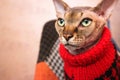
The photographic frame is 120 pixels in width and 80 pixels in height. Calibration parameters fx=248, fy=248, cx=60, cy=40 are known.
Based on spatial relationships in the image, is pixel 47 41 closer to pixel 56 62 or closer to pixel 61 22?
pixel 56 62

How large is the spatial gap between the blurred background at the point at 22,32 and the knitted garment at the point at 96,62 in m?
0.51

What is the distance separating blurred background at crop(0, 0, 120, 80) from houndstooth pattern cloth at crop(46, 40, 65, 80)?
317 millimetres

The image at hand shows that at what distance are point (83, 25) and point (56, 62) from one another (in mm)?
320

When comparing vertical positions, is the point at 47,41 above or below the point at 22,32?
above

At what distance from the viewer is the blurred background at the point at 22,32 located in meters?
1.28

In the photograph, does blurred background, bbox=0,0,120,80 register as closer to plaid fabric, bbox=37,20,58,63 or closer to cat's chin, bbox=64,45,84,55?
plaid fabric, bbox=37,20,58,63

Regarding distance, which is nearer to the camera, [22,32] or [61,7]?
[61,7]

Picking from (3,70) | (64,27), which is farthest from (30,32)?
(64,27)

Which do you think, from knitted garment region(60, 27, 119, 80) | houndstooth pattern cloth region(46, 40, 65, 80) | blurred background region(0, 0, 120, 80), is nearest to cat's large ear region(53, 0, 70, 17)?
knitted garment region(60, 27, 119, 80)

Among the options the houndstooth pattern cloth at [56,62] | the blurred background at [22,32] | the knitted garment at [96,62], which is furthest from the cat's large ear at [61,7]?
the blurred background at [22,32]

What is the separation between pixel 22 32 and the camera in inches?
52.3

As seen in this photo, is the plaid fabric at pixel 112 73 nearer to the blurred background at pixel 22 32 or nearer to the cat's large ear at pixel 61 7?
the cat's large ear at pixel 61 7

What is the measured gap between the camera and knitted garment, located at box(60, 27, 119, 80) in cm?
71

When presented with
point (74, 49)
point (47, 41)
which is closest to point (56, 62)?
point (47, 41)
